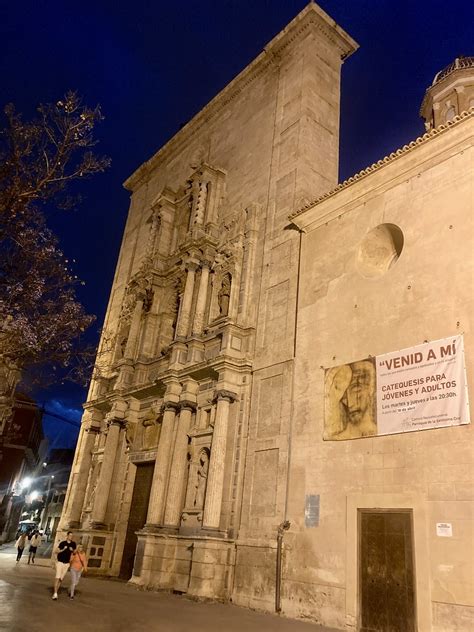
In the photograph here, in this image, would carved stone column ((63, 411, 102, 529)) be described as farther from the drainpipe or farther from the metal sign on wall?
the metal sign on wall

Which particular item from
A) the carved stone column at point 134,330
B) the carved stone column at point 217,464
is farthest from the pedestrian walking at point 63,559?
the carved stone column at point 134,330

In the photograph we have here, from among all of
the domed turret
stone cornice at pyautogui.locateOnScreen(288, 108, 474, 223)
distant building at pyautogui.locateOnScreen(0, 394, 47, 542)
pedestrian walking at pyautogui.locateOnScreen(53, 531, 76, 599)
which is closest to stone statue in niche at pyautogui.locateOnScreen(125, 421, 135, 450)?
pedestrian walking at pyautogui.locateOnScreen(53, 531, 76, 599)

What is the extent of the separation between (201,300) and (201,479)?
604 centimetres

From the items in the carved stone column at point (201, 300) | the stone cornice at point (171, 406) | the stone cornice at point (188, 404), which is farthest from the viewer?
the carved stone column at point (201, 300)

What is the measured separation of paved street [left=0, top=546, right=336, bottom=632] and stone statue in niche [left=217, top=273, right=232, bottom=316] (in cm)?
859

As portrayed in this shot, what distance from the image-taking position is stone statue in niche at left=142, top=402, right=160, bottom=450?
1781 cm

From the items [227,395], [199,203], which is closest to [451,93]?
[199,203]

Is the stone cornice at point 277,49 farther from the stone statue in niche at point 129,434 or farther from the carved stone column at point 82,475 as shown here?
the stone statue in niche at point 129,434

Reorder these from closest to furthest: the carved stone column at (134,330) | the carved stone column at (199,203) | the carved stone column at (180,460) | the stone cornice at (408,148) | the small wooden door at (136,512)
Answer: the stone cornice at (408,148), the carved stone column at (180,460), the small wooden door at (136,512), the carved stone column at (199,203), the carved stone column at (134,330)

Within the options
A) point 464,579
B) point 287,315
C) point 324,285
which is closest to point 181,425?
point 287,315

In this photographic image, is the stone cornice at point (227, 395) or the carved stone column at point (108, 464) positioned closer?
the stone cornice at point (227, 395)

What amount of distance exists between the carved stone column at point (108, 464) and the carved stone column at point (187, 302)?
163 inches

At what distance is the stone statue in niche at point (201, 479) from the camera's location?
47.9 feet

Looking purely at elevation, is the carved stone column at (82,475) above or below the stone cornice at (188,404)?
below
